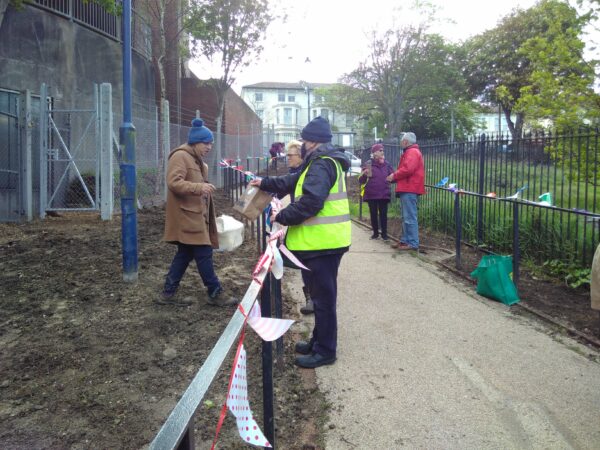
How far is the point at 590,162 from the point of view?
707 centimetres

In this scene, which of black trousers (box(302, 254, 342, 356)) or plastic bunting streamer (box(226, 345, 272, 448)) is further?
black trousers (box(302, 254, 342, 356))

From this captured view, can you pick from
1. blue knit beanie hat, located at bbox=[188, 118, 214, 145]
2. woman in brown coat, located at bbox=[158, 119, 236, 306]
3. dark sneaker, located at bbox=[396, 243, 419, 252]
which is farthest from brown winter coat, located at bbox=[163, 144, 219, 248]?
dark sneaker, located at bbox=[396, 243, 419, 252]

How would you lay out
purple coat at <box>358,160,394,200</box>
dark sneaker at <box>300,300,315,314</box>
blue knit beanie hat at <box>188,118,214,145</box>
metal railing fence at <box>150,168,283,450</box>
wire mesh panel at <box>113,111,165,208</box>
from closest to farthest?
metal railing fence at <box>150,168,283,450</box>
blue knit beanie hat at <box>188,118,214,145</box>
dark sneaker at <box>300,300,315,314</box>
purple coat at <box>358,160,394,200</box>
wire mesh panel at <box>113,111,165,208</box>

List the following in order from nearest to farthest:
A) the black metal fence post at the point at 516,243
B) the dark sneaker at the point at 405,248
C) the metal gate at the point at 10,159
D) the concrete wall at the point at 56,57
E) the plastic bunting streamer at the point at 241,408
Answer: the plastic bunting streamer at the point at 241,408
the black metal fence post at the point at 516,243
the dark sneaker at the point at 405,248
the metal gate at the point at 10,159
the concrete wall at the point at 56,57

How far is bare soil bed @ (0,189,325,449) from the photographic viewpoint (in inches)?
127

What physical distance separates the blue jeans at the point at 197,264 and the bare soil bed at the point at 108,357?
24 centimetres

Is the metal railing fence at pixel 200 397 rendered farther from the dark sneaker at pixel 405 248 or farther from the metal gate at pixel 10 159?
the metal gate at pixel 10 159

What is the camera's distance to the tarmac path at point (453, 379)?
10.6 ft

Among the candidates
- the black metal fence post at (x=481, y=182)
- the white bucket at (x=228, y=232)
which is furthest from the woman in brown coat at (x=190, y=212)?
the black metal fence post at (x=481, y=182)

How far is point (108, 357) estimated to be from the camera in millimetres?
4168

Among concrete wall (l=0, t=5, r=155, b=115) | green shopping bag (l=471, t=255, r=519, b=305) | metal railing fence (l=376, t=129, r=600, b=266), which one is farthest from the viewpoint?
concrete wall (l=0, t=5, r=155, b=115)

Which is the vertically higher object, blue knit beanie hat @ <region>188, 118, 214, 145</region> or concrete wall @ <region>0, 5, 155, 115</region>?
concrete wall @ <region>0, 5, 155, 115</region>

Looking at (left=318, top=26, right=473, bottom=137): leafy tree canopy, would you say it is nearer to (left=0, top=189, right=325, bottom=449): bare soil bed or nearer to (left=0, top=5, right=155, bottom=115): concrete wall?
(left=0, top=5, right=155, bottom=115): concrete wall

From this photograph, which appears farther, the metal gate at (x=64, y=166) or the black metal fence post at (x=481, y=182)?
the metal gate at (x=64, y=166)
